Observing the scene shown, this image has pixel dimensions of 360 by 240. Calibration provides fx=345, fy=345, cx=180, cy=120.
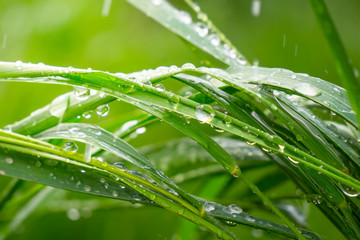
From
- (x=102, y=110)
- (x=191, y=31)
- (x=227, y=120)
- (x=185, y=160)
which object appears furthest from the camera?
(x=185, y=160)

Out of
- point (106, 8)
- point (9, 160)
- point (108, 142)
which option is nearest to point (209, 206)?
point (108, 142)

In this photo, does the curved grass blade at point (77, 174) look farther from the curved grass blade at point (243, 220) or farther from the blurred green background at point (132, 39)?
the blurred green background at point (132, 39)

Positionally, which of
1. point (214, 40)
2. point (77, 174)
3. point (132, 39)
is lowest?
point (77, 174)

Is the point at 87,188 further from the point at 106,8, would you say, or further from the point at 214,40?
the point at 106,8

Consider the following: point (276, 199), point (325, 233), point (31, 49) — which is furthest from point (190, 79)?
point (31, 49)

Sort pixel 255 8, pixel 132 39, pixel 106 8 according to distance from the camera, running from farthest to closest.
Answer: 1. pixel 132 39
2. pixel 255 8
3. pixel 106 8

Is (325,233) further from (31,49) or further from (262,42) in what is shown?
(31,49)
